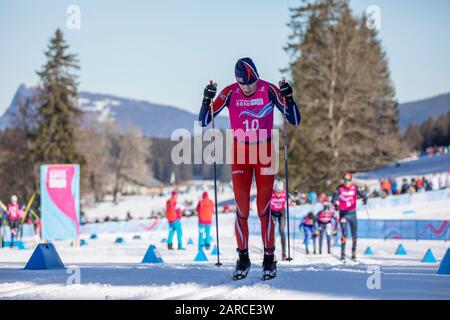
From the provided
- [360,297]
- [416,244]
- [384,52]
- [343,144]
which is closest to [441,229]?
[416,244]

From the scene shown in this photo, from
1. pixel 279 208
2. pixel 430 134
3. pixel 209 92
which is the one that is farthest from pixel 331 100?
pixel 430 134

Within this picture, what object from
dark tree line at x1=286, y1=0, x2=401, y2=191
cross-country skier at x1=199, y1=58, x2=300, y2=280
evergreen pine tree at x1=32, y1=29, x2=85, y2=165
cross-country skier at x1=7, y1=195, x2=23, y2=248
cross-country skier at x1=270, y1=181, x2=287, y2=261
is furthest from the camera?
evergreen pine tree at x1=32, y1=29, x2=85, y2=165

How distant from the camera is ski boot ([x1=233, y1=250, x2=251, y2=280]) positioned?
28.4 feet

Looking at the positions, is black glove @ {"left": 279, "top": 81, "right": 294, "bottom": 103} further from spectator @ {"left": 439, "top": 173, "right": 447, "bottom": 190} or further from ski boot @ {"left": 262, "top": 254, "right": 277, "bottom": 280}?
spectator @ {"left": 439, "top": 173, "right": 447, "bottom": 190}

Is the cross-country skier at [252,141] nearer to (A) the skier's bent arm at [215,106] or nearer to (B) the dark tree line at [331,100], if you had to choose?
(A) the skier's bent arm at [215,106]

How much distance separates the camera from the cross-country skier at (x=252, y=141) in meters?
9.00

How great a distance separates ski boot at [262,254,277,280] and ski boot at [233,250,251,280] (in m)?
0.24

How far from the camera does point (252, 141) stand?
901 centimetres

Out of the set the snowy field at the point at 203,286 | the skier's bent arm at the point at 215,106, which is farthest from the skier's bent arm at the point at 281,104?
the snowy field at the point at 203,286

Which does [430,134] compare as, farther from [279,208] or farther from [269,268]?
[269,268]

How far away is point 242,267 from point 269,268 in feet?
1.14

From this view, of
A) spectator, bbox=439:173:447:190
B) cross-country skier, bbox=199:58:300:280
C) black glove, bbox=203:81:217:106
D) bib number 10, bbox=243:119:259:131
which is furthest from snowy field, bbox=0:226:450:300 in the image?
spectator, bbox=439:173:447:190

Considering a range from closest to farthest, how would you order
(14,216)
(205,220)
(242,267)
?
(242,267) → (205,220) → (14,216)

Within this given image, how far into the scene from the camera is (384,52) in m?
95.6
